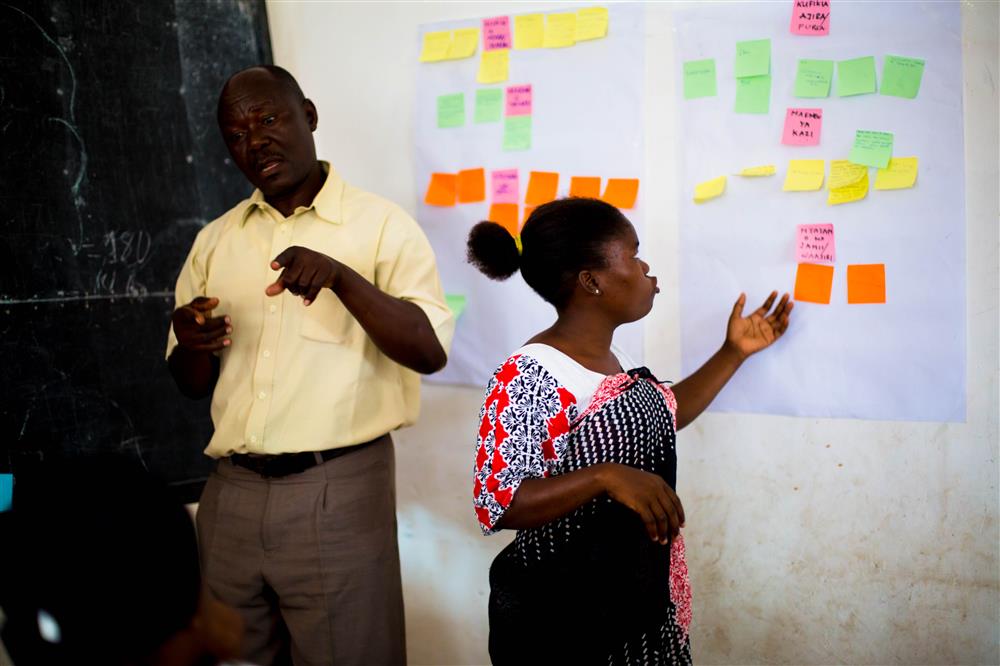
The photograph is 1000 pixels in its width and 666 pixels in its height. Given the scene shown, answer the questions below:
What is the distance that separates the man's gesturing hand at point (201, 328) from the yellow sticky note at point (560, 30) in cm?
113

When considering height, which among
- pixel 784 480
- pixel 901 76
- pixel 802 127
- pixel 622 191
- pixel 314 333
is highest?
pixel 901 76

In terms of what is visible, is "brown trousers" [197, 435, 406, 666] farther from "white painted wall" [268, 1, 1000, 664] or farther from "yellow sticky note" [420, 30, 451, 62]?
"yellow sticky note" [420, 30, 451, 62]

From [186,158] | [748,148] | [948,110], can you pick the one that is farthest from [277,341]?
[948,110]

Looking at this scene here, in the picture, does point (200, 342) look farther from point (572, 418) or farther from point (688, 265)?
point (688, 265)

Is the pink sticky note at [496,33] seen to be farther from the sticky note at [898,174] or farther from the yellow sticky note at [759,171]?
the sticky note at [898,174]

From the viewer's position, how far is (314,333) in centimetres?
178

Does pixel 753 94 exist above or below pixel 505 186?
above

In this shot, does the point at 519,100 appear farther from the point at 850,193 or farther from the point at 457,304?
the point at 850,193

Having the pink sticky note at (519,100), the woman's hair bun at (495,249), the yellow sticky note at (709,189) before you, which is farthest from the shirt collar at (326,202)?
the yellow sticky note at (709,189)

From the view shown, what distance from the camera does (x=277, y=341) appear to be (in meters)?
1.79

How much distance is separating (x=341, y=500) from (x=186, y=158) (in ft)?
3.87

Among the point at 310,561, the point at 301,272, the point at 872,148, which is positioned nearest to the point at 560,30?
the point at 872,148

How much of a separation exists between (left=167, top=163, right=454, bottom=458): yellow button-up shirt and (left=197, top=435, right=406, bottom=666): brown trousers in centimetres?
9

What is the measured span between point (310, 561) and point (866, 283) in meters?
1.42
